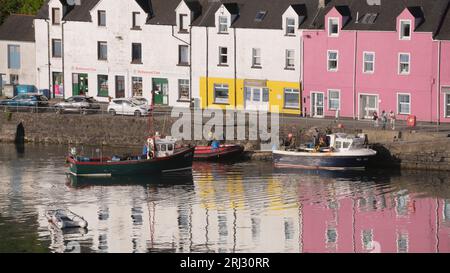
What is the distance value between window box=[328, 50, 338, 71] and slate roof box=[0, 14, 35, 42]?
23046mm

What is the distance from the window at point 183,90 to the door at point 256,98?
14.8 feet

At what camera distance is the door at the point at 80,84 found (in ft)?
366

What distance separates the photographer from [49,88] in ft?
372

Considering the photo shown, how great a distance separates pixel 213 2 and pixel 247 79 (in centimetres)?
617

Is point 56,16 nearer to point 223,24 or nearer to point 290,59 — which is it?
point 223,24

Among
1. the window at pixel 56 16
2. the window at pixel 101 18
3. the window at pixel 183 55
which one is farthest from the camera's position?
the window at pixel 56 16

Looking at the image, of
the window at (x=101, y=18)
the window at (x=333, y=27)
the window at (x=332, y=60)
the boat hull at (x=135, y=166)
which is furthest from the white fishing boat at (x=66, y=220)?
the window at (x=101, y=18)

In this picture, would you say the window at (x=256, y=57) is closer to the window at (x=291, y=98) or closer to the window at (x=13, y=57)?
the window at (x=291, y=98)

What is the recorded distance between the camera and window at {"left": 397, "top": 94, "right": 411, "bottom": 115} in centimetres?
9962

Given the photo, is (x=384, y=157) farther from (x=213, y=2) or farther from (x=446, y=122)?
(x=213, y=2)

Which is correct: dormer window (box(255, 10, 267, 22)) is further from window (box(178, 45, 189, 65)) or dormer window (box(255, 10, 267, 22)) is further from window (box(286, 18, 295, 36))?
window (box(178, 45, 189, 65))

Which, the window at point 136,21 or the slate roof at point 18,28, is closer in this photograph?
the window at point 136,21
